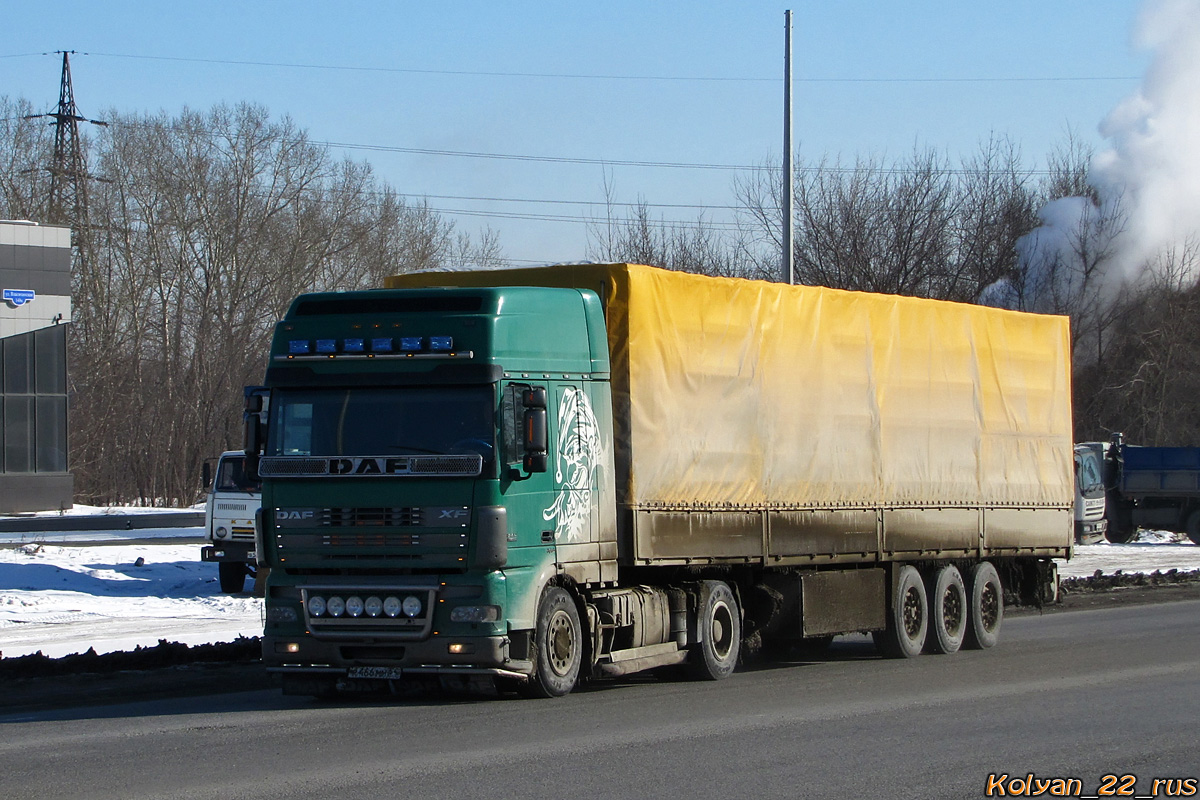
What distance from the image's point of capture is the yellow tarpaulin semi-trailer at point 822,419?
12938 millimetres

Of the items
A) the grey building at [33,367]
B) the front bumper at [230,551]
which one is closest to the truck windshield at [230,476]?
the front bumper at [230,551]

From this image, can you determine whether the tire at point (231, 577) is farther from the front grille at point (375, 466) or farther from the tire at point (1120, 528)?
the tire at point (1120, 528)

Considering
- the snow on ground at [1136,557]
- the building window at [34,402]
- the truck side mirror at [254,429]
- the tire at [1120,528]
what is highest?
the building window at [34,402]

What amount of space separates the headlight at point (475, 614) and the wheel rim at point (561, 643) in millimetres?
714

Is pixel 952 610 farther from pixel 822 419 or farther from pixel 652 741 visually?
pixel 652 741

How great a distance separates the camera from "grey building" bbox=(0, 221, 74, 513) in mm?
48719

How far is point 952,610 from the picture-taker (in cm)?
1698

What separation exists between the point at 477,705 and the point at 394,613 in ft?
3.67

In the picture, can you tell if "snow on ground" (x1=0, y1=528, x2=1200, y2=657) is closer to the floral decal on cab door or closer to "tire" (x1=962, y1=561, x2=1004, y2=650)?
the floral decal on cab door

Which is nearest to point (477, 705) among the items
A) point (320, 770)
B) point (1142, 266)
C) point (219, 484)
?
point (320, 770)

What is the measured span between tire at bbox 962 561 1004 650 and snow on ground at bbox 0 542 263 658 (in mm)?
8646

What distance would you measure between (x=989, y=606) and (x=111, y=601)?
41.9ft

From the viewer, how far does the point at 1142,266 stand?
164ft

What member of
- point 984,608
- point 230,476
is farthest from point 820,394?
point 230,476
